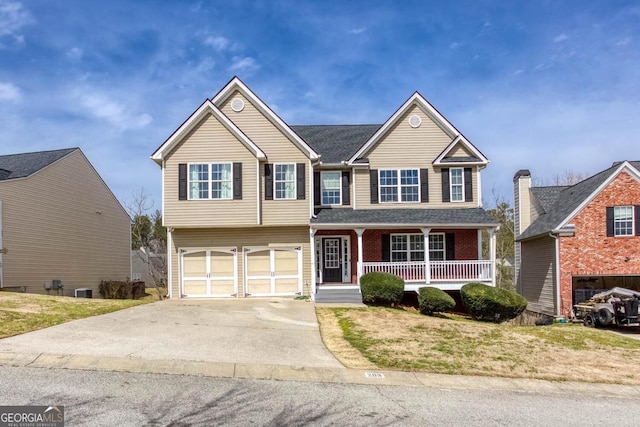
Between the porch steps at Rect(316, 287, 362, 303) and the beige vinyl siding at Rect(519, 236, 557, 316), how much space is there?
8.63 m

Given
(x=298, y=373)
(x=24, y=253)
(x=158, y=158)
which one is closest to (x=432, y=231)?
(x=158, y=158)

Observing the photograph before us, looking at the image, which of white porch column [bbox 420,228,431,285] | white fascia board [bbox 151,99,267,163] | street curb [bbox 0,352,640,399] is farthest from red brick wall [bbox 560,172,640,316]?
white fascia board [bbox 151,99,267,163]

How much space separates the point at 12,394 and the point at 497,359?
8.83 metres

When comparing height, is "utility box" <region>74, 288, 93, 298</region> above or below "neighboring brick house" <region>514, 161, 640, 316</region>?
below

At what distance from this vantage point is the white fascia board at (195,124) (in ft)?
66.8

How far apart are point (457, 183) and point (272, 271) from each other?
28.9ft

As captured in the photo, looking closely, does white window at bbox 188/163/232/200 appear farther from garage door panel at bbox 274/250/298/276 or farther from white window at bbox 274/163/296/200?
garage door panel at bbox 274/250/298/276

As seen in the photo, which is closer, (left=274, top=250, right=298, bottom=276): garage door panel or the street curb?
the street curb

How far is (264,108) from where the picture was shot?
21500 millimetres

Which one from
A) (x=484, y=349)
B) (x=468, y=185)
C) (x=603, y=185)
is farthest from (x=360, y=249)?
(x=603, y=185)

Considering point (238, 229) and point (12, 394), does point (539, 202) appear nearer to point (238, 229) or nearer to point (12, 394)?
point (238, 229)

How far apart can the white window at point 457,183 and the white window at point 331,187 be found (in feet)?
15.9

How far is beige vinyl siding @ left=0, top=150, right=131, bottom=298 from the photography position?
22422mm

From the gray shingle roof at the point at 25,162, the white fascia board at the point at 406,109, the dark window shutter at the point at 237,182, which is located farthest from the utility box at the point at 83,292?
the white fascia board at the point at 406,109
